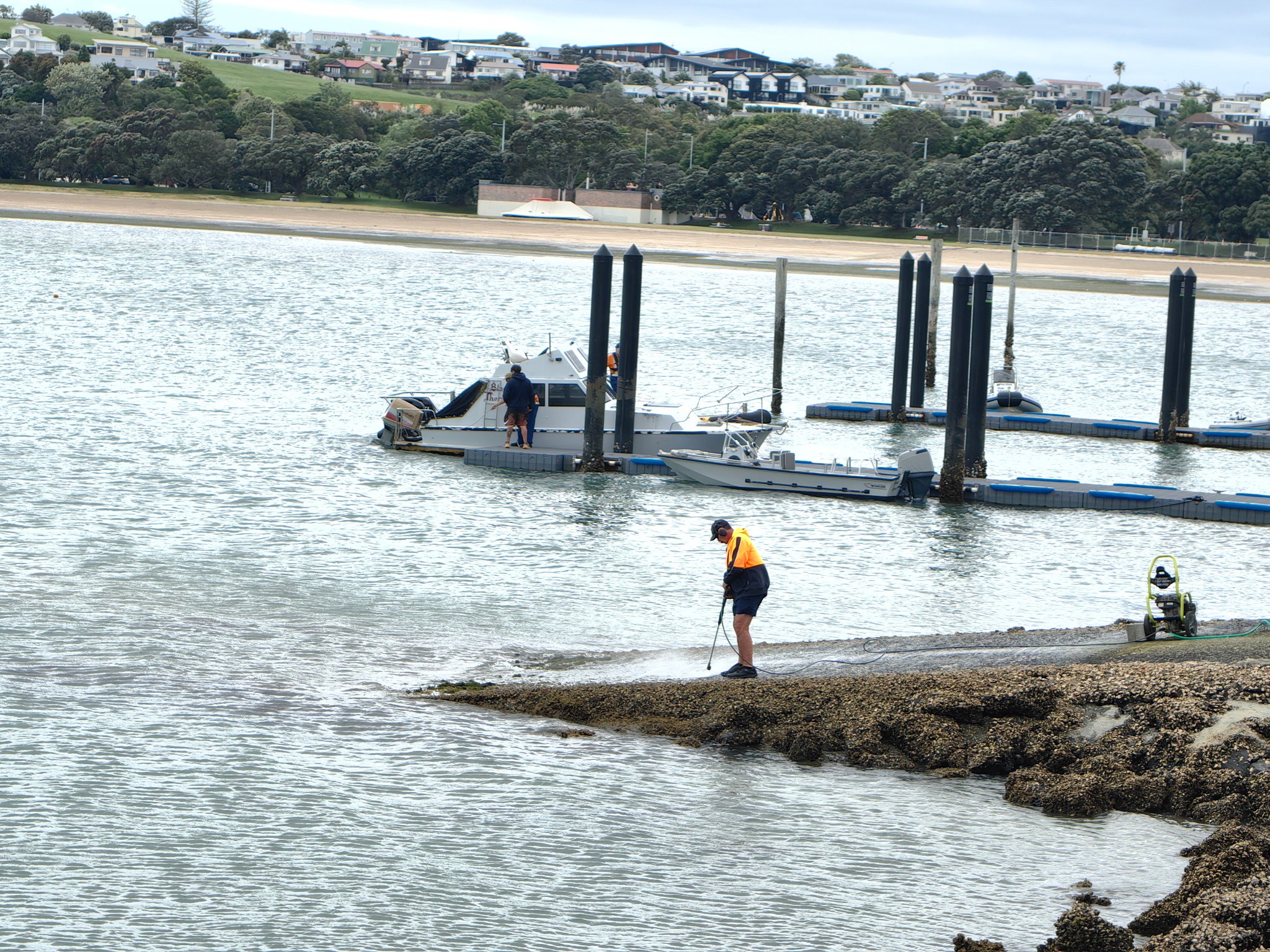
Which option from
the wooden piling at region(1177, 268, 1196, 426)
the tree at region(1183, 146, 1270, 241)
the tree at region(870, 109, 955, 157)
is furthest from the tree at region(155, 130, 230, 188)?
the wooden piling at region(1177, 268, 1196, 426)

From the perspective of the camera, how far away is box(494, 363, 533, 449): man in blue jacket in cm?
2784

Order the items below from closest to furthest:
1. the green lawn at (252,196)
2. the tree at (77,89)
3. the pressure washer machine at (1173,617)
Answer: the pressure washer machine at (1173,617) → the green lawn at (252,196) → the tree at (77,89)

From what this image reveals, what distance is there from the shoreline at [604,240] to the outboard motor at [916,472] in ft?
185

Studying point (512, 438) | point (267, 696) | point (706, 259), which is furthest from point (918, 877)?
point (706, 259)

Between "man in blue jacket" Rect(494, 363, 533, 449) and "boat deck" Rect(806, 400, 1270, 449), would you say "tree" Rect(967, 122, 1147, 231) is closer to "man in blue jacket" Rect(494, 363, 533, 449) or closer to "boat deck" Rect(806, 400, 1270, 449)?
"boat deck" Rect(806, 400, 1270, 449)

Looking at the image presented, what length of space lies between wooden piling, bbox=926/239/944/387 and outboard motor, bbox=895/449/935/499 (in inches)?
524

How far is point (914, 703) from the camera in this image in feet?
45.2

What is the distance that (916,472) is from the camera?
85.5 ft

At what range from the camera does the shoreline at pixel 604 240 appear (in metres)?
87.4

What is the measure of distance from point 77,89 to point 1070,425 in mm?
122476

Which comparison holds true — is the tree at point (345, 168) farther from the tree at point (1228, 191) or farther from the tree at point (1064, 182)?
the tree at point (1228, 191)

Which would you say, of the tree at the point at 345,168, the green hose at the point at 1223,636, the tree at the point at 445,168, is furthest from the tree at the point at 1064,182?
the green hose at the point at 1223,636

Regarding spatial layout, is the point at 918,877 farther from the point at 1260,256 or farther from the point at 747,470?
the point at 1260,256

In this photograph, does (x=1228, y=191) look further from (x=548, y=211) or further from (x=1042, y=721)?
(x=1042, y=721)
